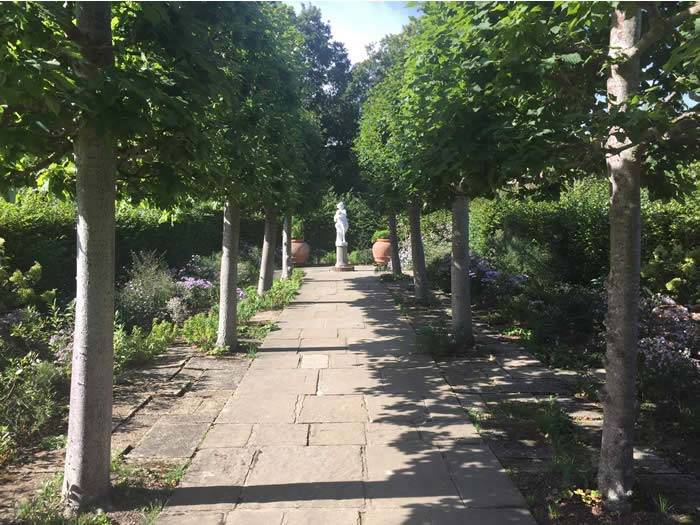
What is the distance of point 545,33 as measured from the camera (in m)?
3.12

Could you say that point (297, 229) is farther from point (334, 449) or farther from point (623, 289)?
point (623, 289)

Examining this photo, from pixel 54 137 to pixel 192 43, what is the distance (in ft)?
3.19

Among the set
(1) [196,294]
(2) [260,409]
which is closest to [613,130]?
(2) [260,409]

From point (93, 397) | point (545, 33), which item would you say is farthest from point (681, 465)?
point (93, 397)

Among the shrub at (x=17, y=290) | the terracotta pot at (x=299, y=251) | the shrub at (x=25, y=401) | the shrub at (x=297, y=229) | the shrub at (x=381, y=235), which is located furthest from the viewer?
the shrub at (x=297, y=229)

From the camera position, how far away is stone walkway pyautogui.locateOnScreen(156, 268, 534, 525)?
3230 mm

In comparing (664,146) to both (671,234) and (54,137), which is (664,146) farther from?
(671,234)

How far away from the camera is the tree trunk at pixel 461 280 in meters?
7.18

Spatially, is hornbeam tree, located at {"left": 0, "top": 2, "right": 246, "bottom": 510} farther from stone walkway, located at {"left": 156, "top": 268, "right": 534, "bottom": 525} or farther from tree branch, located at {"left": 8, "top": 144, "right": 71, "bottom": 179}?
stone walkway, located at {"left": 156, "top": 268, "right": 534, "bottom": 525}

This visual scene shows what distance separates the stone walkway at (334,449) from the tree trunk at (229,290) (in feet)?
1.78

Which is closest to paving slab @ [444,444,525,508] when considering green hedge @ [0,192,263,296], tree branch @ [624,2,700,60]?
tree branch @ [624,2,700,60]

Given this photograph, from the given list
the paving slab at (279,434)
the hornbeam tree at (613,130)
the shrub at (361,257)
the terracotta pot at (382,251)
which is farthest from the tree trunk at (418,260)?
the shrub at (361,257)

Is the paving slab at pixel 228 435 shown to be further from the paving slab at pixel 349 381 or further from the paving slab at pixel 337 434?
the paving slab at pixel 349 381

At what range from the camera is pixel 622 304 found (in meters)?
3.21
